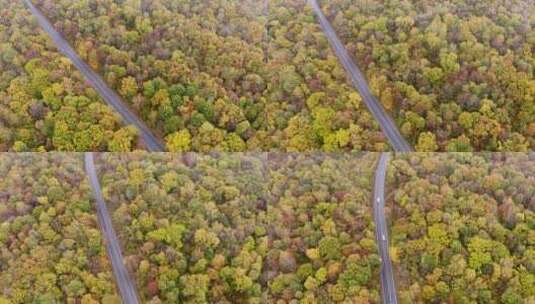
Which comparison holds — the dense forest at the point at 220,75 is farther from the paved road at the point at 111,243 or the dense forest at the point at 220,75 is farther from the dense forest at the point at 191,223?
the paved road at the point at 111,243

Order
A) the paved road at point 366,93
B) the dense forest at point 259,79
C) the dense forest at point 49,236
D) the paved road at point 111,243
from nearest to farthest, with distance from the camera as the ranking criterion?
the dense forest at point 49,236
the paved road at point 111,243
the dense forest at point 259,79
the paved road at point 366,93

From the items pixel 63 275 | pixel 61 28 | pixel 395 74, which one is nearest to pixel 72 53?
pixel 61 28

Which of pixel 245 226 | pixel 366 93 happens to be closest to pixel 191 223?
pixel 245 226

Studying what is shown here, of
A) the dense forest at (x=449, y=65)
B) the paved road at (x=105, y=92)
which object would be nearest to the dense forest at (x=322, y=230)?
the dense forest at (x=449, y=65)

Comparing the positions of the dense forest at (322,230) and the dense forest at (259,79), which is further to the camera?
the dense forest at (259,79)

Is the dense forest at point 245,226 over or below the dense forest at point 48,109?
below

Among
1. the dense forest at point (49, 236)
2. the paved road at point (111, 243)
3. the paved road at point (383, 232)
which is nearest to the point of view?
the dense forest at point (49, 236)

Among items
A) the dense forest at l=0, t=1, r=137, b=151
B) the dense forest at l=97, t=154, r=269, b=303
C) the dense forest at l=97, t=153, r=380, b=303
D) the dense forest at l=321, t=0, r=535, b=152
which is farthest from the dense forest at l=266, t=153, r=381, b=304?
the dense forest at l=0, t=1, r=137, b=151

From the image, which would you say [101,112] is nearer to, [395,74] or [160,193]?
[160,193]

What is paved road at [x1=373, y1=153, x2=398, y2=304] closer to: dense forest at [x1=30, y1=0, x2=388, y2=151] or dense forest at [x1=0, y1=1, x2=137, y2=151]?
dense forest at [x1=30, y1=0, x2=388, y2=151]
